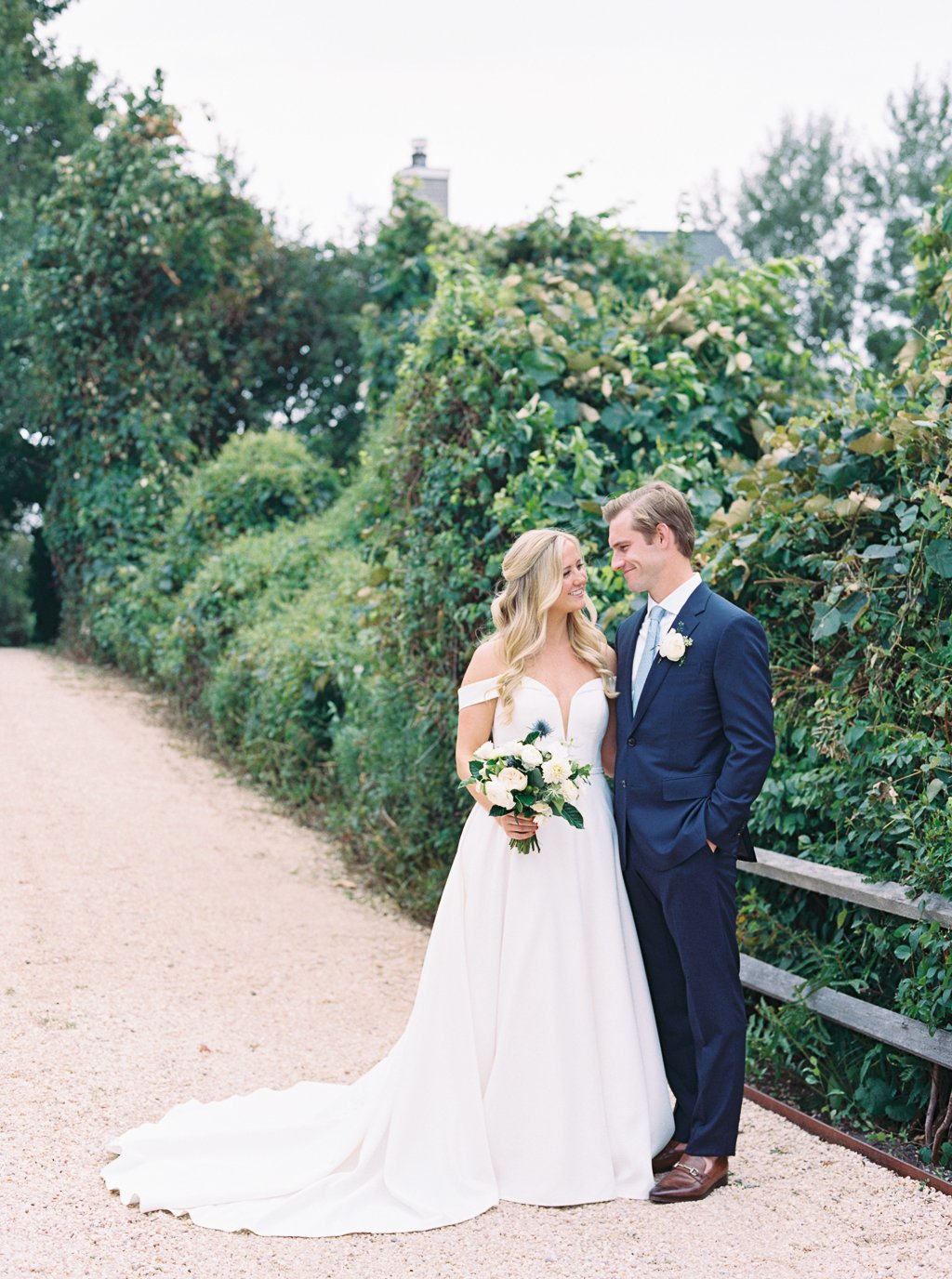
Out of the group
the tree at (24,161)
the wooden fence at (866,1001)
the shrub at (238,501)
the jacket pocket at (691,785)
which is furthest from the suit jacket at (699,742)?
the tree at (24,161)

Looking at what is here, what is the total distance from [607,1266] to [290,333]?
18.4 metres

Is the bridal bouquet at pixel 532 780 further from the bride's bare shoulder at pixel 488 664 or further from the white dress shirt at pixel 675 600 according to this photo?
the white dress shirt at pixel 675 600

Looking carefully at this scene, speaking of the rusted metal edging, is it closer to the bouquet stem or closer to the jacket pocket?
the jacket pocket

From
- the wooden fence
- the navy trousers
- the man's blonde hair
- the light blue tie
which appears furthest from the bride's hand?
the wooden fence

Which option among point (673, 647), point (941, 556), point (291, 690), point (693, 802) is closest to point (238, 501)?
point (291, 690)

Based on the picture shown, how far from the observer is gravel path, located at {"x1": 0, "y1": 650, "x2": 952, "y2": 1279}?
3418mm

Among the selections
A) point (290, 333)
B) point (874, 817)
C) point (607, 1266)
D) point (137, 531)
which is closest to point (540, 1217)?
point (607, 1266)

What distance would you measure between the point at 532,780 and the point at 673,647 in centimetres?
57

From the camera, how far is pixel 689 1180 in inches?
147

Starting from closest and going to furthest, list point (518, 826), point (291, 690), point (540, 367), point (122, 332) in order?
1. point (518, 826)
2. point (540, 367)
3. point (291, 690)
4. point (122, 332)

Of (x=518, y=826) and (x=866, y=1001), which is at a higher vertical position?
(x=518, y=826)

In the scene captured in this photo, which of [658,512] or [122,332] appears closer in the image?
[658,512]

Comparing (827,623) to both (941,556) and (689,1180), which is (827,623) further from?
(689,1180)

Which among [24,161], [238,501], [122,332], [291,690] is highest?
[24,161]
